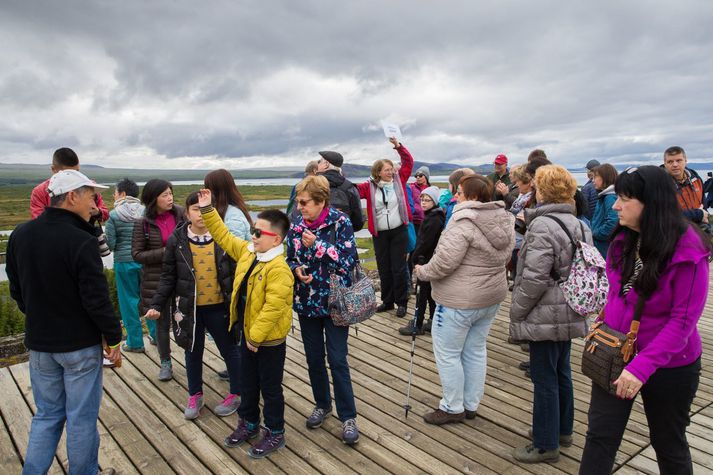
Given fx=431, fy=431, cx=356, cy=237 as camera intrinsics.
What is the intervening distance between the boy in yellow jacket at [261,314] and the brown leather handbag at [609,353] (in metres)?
2.03

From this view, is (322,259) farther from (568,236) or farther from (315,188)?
(568,236)

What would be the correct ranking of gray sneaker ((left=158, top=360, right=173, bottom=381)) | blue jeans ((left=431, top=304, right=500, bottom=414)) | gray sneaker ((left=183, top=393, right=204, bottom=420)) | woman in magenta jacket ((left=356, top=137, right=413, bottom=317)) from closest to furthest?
blue jeans ((left=431, top=304, right=500, bottom=414))
gray sneaker ((left=183, top=393, right=204, bottom=420))
gray sneaker ((left=158, top=360, right=173, bottom=381))
woman in magenta jacket ((left=356, top=137, right=413, bottom=317))

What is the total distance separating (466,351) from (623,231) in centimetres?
185

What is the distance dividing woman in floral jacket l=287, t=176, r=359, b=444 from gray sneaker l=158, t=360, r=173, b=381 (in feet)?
6.71

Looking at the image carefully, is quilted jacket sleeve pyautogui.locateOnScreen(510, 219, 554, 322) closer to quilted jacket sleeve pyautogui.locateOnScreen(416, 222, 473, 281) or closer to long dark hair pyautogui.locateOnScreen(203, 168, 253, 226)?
quilted jacket sleeve pyautogui.locateOnScreen(416, 222, 473, 281)

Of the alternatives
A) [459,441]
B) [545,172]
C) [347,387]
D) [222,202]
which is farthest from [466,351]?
[222,202]

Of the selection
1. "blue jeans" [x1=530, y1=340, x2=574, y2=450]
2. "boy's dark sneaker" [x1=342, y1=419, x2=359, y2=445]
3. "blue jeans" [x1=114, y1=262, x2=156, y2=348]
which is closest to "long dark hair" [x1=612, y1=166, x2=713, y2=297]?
"blue jeans" [x1=530, y1=340, x2=574, y2=450]

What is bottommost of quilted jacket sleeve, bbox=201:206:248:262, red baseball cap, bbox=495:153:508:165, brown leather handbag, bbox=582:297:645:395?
brown leather handbag, bbox=582:297:645:395

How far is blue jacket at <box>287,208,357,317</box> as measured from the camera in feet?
11.2

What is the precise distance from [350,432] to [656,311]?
241cm

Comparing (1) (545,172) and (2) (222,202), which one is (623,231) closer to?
(1) (545,172)

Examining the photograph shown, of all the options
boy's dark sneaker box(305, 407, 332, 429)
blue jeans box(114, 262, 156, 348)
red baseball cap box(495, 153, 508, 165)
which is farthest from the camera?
red baseball cap box(495, 153, 508, 165)

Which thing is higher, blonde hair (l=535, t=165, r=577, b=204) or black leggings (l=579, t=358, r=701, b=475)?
blonde hair (l=535, t=165, r=577, b=204)

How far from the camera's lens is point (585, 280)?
2.99m
